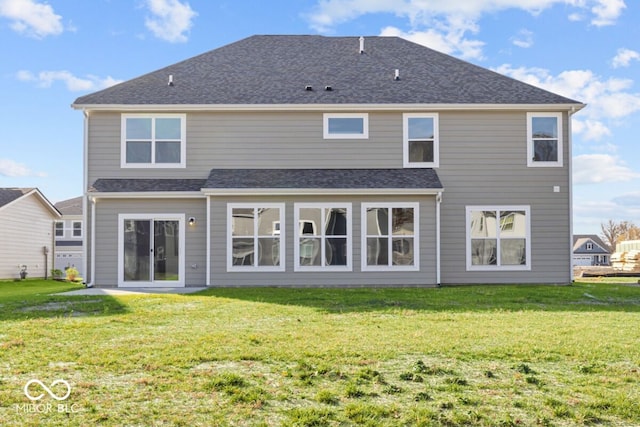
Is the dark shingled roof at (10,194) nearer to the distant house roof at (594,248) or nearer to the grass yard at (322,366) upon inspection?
the grass yard at (322,366)

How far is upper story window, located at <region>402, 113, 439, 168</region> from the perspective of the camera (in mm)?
16422

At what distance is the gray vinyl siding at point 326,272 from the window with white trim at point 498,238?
1.60 m

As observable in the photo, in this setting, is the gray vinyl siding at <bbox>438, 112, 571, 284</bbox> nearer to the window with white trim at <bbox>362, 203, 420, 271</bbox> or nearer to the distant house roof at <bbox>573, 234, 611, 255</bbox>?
the window with white trim at <bbox>362, 203, 420, 271</bbox>

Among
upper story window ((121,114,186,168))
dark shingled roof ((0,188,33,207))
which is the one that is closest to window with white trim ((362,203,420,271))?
upper story window ((121,114,186,168))

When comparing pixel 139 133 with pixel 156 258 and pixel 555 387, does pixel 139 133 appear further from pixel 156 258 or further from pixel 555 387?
pixel 555 387

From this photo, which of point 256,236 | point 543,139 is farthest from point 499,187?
point 256,236

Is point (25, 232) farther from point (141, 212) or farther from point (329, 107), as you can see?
point (329, 107)

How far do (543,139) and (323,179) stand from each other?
21.2 ft

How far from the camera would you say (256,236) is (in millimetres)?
15227

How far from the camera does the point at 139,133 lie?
1633cm

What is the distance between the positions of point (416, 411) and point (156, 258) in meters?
12.3

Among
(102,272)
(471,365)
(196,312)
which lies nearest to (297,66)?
(102,272)

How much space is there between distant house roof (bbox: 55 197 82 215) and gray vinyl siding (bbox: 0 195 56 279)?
6.59m
